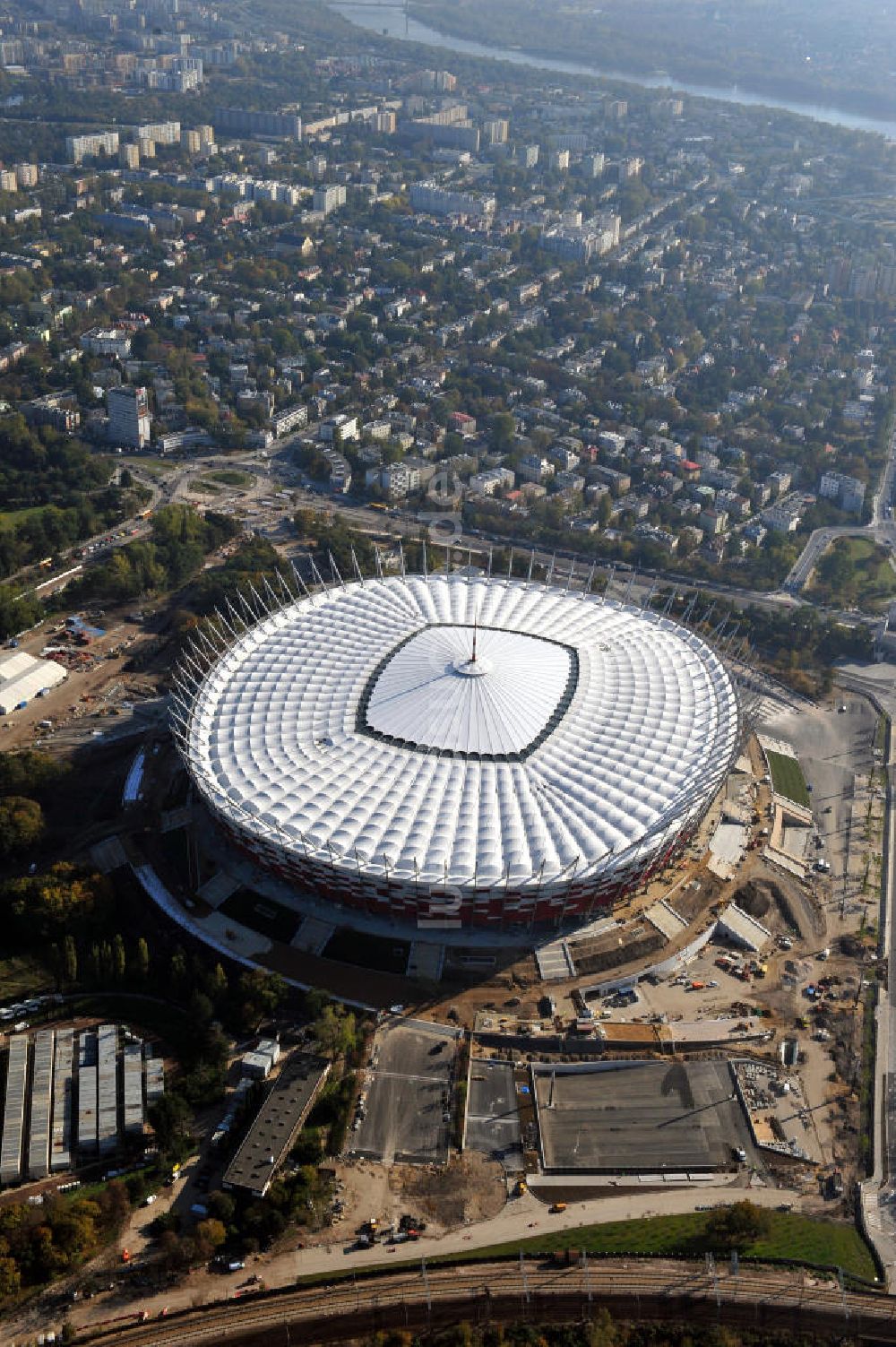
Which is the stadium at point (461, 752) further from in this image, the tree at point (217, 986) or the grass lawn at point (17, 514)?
the grass lawn at point (17, 514)


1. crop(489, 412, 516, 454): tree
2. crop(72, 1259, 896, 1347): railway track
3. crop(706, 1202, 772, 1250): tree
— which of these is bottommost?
crop(72, 1259, 896, 1347): railway track

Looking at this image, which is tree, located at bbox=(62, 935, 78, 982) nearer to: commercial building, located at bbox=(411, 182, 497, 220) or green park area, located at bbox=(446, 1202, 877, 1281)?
green park area, located at bbox=(446, 1202, 877, 1281)

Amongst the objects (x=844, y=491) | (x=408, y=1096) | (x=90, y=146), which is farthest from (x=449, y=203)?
(x=408, y=1096)

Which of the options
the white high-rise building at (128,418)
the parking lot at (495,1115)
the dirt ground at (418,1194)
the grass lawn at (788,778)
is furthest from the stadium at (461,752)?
the white high-rise building at (128,418)

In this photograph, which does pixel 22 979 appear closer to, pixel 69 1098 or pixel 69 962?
pixel 69 962

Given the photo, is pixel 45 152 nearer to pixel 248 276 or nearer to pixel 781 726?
pixel 248 276

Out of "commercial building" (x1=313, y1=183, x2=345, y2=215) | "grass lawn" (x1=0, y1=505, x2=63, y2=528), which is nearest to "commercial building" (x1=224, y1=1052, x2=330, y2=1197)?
"grass lawn" (x1=0, y1=505, x2=63, y2=528)
